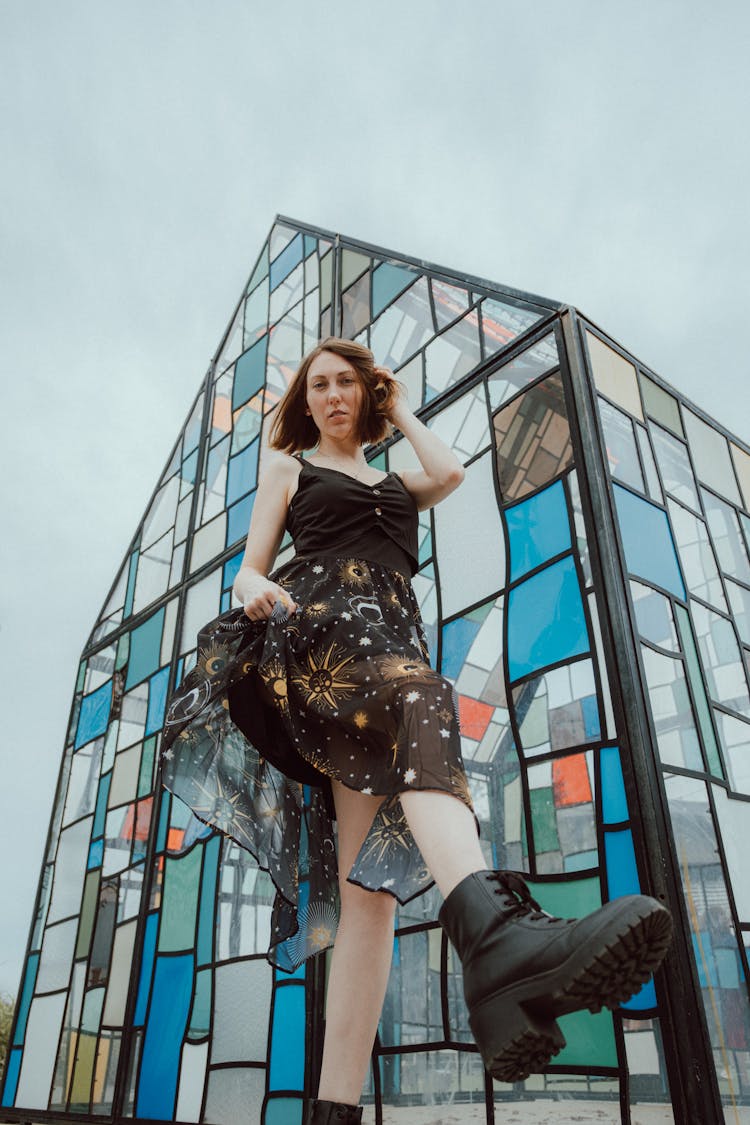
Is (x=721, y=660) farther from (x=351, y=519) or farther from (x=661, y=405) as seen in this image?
(x=351, y=519)

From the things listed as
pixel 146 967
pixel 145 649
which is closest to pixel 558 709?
pixel 146 967

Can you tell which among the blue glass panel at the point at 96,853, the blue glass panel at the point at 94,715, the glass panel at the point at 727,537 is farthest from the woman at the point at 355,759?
the blue glass panel at the point at 94,715

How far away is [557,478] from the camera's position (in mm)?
2180

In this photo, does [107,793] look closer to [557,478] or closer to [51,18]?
[557,478]

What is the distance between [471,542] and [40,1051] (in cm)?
320

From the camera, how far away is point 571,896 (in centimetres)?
176

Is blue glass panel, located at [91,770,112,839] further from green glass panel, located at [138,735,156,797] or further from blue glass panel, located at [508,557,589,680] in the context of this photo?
blue glass panel, located at [508,557,589,680]

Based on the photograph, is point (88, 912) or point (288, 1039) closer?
point (288, 1039)

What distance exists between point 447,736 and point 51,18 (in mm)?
5546

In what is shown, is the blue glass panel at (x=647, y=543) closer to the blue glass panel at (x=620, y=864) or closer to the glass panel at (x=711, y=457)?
the glass panel at (x=711, y=457)

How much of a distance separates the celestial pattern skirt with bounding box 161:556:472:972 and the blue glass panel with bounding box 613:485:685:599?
0.74m

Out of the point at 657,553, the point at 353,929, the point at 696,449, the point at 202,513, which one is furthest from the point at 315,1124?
the point at 202,513

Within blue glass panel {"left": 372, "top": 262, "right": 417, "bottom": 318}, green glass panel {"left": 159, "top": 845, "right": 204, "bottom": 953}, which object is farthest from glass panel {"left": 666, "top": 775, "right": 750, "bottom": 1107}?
blue glass panel {"left": 372, "top": 262, "right": 417, "bottom": 318}

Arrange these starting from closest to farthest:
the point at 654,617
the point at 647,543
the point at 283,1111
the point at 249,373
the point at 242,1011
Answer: the point at 654,617 < the point at 647,543 < the point at 283,1111 < the point at 242,1011 < the point at 249,373
